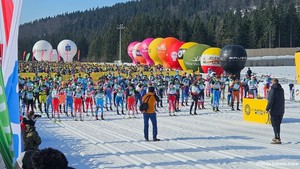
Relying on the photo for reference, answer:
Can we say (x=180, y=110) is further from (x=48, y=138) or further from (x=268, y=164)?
(x=268, y=164)

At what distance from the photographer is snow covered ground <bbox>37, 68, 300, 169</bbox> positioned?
31.0ft

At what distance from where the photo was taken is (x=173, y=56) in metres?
47.8

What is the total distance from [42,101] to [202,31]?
244 ft

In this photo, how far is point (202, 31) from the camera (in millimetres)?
93125

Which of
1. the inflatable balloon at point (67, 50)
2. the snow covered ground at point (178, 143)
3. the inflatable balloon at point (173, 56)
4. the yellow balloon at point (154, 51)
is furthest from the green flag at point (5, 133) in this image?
the inflatable balloon at point (67, 50)

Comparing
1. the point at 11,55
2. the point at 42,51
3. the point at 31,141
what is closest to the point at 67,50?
the point at 42,51

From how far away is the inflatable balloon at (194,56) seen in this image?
40.6m

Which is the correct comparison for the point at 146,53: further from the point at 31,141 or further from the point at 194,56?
the point at 31,141

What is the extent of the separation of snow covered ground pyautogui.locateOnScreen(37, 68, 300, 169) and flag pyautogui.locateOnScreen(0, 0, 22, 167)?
4451mm

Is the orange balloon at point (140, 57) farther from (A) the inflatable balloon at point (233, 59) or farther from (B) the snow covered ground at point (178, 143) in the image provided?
(B) the snow covered ground at point (178, 143)

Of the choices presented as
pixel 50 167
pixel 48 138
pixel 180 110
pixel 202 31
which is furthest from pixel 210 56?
pixel 202 31

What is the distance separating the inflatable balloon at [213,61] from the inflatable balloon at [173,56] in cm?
974

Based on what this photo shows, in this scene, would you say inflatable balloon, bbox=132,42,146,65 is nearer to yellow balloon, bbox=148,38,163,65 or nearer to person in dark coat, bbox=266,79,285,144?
yellow balloon, bbox=148,38,163,65

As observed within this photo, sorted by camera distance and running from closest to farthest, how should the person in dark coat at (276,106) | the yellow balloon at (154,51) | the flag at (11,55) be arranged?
the flag at (11,55)
the person in dark coat at (276,106)
the yellow balloon at (154,51)
